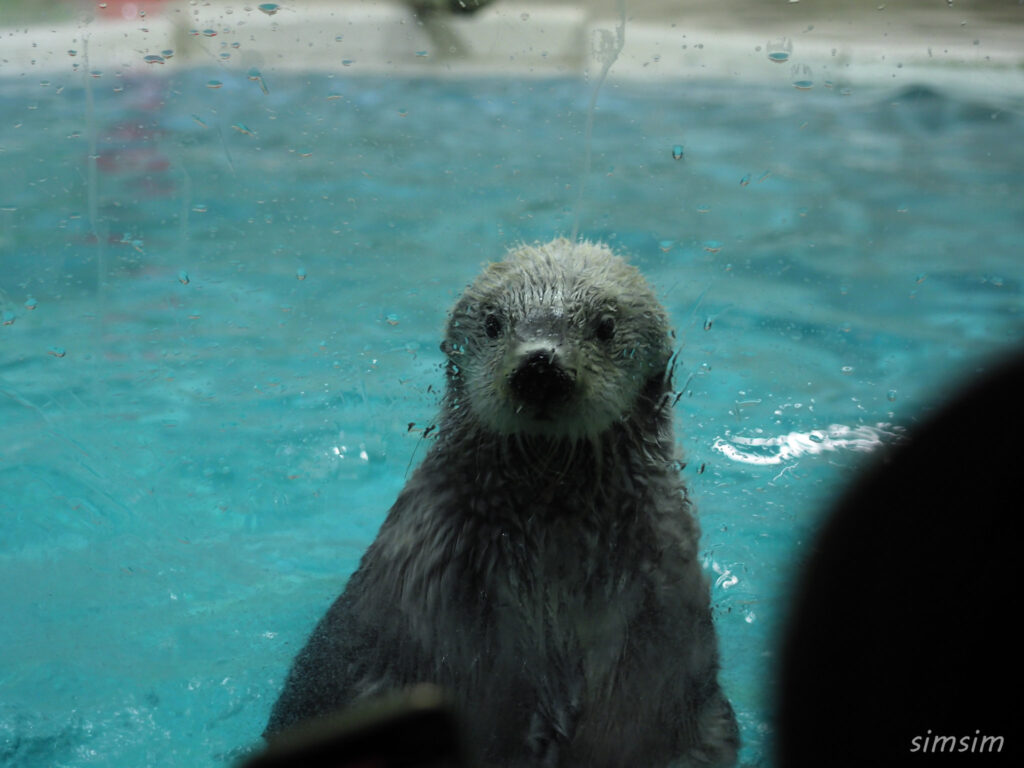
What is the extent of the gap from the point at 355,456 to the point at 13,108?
231 inches

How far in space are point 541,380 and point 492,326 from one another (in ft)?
1.50

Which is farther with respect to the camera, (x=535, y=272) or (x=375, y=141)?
(x=375, y=141)

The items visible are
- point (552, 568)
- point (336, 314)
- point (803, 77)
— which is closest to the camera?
point (552, 568)

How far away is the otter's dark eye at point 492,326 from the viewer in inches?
109

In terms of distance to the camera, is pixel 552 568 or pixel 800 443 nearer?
pixel 552 568

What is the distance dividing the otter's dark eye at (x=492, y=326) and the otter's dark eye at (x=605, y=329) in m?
0.30

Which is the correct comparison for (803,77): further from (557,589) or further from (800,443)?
(557,589)

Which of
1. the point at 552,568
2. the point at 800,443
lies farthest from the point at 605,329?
the point at 800,443

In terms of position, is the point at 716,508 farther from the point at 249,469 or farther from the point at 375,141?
the point at 375,141

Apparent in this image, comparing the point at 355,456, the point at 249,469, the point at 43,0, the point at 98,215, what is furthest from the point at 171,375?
the point at 43,0

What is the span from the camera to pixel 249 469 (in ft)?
17.0

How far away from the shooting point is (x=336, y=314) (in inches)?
250

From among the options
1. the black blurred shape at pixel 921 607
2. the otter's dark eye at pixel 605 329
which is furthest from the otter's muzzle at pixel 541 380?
the black blurred shape at pixel 921 607

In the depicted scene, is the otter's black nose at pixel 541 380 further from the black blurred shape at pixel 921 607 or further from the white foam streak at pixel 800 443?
the white foam streak at pixel 800 443
